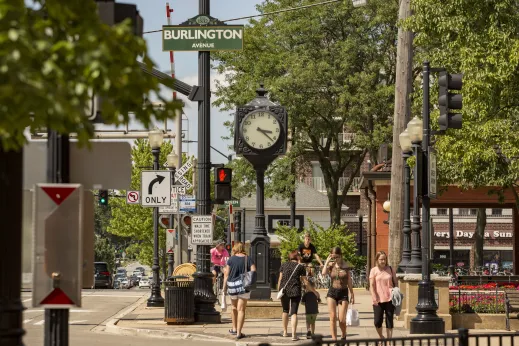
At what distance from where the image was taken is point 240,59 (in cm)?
5297

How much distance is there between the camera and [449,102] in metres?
19.3

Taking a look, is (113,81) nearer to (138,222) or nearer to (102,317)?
(102,317)

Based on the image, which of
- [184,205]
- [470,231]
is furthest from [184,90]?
[470,231]

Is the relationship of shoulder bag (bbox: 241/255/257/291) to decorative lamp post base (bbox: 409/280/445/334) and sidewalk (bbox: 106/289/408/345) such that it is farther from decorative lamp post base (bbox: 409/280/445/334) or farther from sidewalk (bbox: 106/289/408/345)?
decorative lamp post base (bbox: 409/280/445/334)

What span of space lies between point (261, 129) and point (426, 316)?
601 cm

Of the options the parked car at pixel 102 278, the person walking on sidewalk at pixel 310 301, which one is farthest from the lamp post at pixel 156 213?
the parked car at pixel 102 278

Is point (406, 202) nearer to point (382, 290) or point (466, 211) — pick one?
point (382, 290)

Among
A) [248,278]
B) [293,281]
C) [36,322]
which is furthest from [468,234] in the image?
[248,278]

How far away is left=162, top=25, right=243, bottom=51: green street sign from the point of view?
62.7ft

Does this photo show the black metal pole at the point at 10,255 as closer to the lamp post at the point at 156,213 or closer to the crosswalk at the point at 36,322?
the crosswalk at the point at 36,322

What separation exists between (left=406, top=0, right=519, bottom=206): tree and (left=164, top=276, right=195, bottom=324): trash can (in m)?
6.72

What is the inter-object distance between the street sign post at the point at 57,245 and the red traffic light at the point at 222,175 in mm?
14063

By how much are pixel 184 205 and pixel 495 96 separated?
11521 millimetres

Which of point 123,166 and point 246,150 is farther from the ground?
point 246,150
